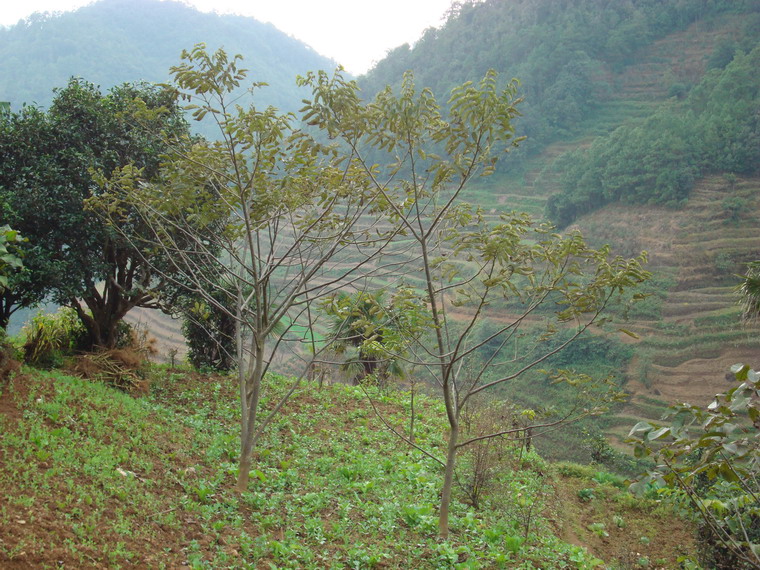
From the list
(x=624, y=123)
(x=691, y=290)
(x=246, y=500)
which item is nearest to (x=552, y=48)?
(x=624, y=123)

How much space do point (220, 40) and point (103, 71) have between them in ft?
68.6

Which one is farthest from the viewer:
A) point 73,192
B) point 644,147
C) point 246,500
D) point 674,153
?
point 644,147

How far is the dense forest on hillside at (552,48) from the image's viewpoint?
47844 mm

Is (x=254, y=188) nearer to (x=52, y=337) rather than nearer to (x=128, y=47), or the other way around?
(x=52, y=337)

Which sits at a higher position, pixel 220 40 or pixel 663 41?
pixel 220 40

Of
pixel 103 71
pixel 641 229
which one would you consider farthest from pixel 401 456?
pixel 103 71

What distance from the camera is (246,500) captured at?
4.39 meters

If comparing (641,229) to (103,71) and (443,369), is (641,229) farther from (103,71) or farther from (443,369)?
(103,71)

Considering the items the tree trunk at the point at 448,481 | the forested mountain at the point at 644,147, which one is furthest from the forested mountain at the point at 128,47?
the tree trunk at the point at 448,481

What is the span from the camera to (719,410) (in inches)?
66.9

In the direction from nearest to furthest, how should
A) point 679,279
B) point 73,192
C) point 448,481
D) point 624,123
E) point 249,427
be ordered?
A: 1. point 448,481
2. point 249,427
3. point 73,192
4. point 679,279
5. point 624,123

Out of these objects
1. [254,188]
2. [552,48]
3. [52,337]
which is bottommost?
[52,337]

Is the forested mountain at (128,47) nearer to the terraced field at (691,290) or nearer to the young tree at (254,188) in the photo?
the terraced field at (691,290)

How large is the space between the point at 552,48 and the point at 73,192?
2124 inches
